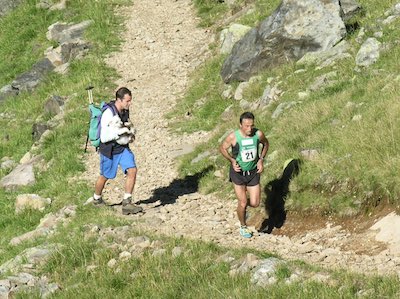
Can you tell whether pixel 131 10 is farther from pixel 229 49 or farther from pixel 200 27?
pixel 229 49

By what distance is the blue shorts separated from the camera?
1369 cm

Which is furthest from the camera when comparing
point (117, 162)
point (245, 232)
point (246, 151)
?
point (117, 162)

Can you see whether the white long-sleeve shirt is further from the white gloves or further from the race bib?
the race bib

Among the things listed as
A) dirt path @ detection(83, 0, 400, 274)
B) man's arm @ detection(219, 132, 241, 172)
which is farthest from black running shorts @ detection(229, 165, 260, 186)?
dirt path @ detection(83, 0, 400, 274)

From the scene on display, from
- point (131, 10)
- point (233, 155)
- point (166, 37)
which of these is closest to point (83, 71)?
point (166, 37)

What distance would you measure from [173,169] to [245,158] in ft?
17.0

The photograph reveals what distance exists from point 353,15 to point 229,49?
4.20 m

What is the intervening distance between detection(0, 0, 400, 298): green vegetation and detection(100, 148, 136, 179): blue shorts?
0.78 m

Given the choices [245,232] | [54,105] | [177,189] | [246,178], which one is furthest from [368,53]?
[54,105]

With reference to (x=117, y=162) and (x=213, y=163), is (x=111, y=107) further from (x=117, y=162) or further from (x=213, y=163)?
(x=213, y=163)

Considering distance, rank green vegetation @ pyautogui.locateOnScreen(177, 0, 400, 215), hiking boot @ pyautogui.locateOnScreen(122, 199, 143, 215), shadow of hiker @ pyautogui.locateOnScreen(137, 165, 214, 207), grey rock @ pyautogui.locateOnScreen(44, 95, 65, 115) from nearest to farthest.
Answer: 1. green vegetation @ pyautogui.locateOnScreen(177, 0, 400, 215)
2. hiking boot @ pyautogui.locateOnScreen(122, 199, 143, 215)
3. shadow of hiker @ pyautogui.locateOnScreen(137, 165, 214, 207)
4. grey rock @ pyautogui.locateOnScreen(44, 95, 65, 115)

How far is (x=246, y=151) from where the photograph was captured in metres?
12.0

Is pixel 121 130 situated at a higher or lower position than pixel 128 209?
higher

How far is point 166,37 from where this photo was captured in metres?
26.6
